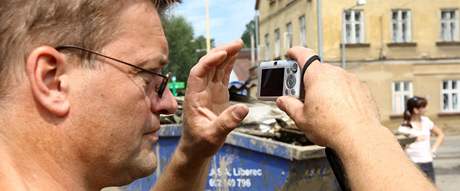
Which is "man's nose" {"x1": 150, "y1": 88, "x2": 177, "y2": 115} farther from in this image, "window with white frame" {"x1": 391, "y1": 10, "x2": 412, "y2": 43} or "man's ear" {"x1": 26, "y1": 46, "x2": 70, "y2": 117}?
"window with white frame" {"x1": 391, "y1": 10, "x2": 412, "y2": 43}

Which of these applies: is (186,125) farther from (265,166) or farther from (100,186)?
(265,166)

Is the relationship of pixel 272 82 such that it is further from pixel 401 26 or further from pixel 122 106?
pixel 401 26

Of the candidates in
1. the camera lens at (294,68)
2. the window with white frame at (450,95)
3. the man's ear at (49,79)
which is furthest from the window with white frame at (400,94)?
the man's ear at (49,79)

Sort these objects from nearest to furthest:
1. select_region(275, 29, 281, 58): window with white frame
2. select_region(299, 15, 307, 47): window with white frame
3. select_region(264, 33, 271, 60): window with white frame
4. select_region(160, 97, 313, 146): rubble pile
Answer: select_region(160, 97, 313, 146): rubble pile
select_region(299, 15, 307, 47): window with white frame
select_region(275, 29, 281, 58): window with white frame
select_region(264, 33, 271, 60): window with white frame

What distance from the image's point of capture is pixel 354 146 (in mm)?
1661

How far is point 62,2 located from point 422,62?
3200 centimetres

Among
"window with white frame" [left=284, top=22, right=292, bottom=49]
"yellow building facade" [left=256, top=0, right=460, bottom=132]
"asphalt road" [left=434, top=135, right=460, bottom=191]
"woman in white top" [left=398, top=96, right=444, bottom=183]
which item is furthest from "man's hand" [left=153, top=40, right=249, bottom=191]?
"window with white frame" [left=284, top=22, right=292, bottom=49]

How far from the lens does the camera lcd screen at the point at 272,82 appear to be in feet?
6.88

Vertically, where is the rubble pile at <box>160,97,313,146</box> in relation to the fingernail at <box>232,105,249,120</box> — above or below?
below

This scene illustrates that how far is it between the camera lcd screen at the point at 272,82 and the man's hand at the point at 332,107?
0.25 meters

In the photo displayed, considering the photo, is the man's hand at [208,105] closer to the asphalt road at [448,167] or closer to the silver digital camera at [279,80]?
the silver digital camera at [279,80]

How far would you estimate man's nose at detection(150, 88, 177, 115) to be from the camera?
1.87 m

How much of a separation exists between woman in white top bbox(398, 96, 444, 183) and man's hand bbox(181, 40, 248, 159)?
6.14 m

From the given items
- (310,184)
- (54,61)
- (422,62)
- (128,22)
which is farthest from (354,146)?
(422,62)
